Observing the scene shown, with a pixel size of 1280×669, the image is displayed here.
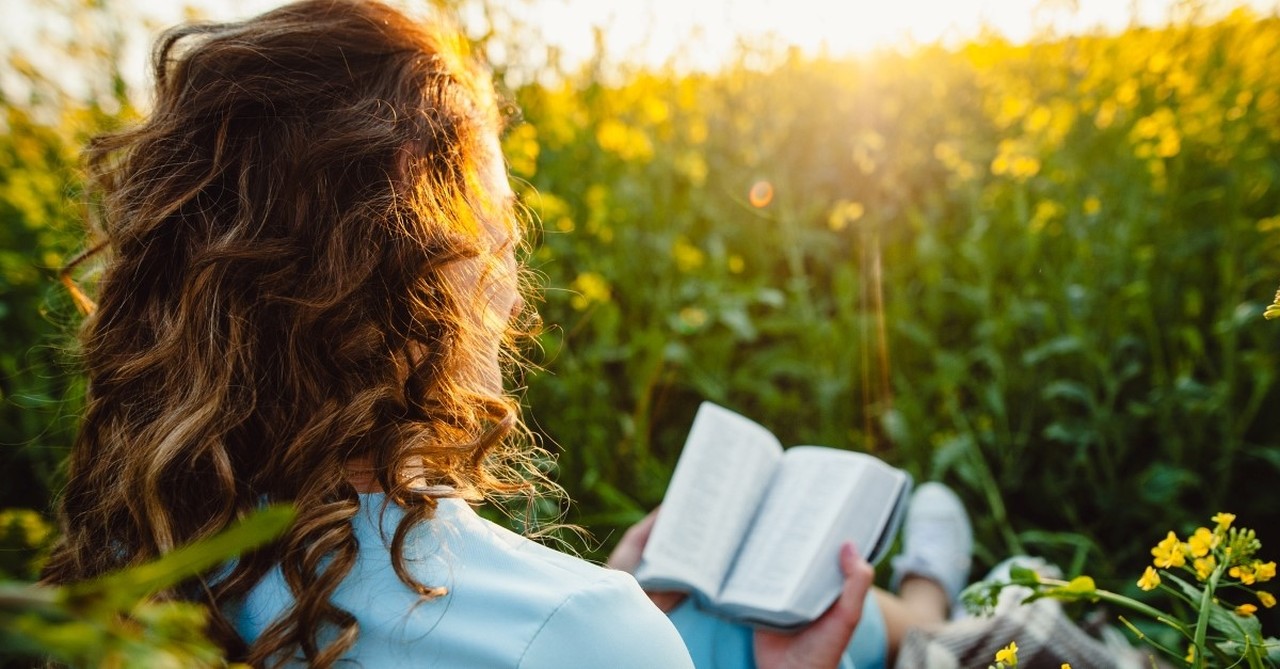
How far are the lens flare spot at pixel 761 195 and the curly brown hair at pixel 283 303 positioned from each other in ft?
5.78

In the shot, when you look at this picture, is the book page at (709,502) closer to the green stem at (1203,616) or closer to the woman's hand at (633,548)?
the woman's hand at (633,548)

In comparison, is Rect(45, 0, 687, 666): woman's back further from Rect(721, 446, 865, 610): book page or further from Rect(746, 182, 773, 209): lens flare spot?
Rect(746, 182, 773, 209): lens flare spot

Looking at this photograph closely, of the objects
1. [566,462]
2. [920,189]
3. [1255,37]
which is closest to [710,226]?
[920,189]

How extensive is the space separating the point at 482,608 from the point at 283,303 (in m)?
0.37

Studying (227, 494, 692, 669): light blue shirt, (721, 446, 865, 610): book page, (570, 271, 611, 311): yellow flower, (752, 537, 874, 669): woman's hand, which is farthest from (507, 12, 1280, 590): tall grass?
(227, 494, 692, 669): light blue shirt

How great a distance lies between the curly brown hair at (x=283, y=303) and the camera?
873 mm

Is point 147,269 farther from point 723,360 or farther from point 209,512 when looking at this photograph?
point 723,360

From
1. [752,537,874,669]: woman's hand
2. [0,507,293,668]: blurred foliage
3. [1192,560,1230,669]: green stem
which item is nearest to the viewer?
[0,507,293,668]: blurred foliage

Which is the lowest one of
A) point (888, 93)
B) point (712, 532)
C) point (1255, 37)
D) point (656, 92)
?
point (712, 532)

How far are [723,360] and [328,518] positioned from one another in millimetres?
1543

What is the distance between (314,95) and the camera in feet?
3.11

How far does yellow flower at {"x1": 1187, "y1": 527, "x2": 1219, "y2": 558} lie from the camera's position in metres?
0.79

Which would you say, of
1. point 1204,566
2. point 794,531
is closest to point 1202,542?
point 1204,566

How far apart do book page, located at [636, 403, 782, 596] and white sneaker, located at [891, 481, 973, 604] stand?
19.5 inches
